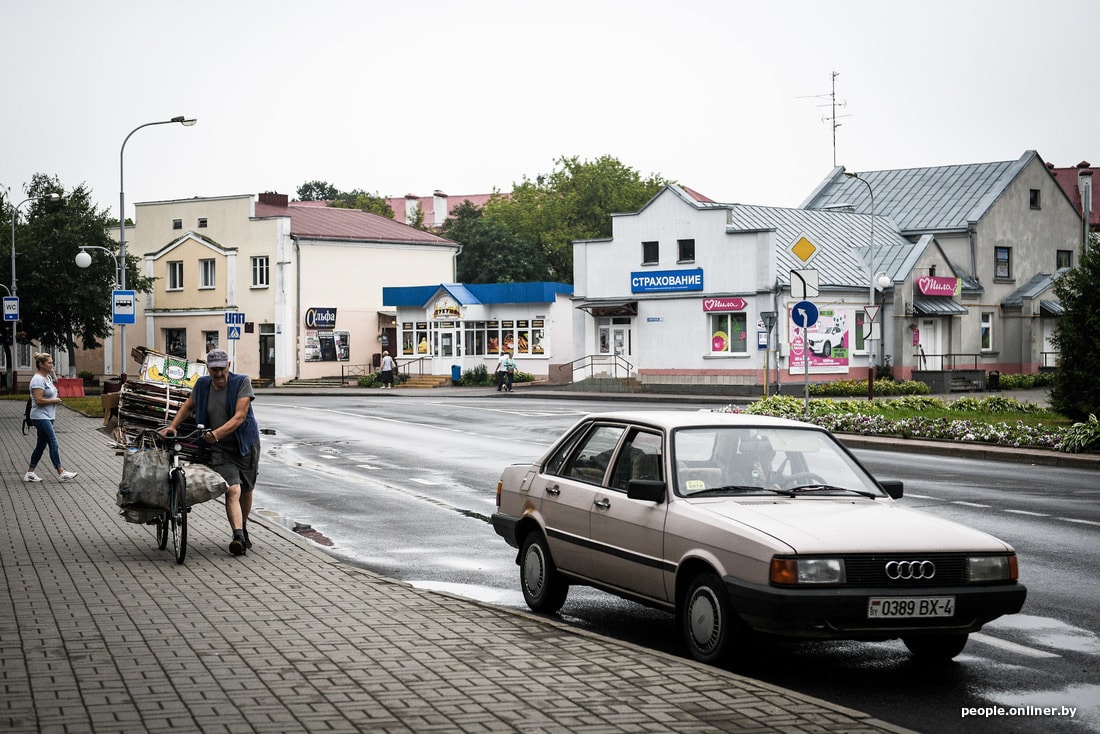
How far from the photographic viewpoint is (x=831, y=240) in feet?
180

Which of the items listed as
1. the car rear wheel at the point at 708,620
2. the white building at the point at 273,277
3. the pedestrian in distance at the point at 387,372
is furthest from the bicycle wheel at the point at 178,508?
the white building at the point at 273,277

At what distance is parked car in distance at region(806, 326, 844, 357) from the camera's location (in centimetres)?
4956

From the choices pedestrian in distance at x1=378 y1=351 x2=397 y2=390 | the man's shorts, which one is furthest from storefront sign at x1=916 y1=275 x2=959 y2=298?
the man's shorts

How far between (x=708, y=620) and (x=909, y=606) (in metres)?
1.09

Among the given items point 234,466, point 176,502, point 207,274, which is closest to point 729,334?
point 207,274

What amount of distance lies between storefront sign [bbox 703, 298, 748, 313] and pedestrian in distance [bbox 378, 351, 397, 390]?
604 inches

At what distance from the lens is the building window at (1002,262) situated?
191 ft

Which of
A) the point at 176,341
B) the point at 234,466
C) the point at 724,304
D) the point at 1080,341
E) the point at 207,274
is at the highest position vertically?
the point at 207,274

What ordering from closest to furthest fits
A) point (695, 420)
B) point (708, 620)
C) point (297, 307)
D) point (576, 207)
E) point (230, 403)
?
point (708, 620) → point (695, 420) → point (230, 403) → point (297, 307) → point (576, 207)

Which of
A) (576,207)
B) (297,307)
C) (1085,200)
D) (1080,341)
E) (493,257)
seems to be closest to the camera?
(1080,341)

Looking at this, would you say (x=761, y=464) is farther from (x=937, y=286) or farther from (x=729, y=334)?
(x=937, y=286)

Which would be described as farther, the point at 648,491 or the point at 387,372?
the point at 387,372

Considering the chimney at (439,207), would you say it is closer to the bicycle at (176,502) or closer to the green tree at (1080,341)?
the green tree at (1080,341)

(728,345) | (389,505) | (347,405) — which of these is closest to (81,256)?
(347,405)
